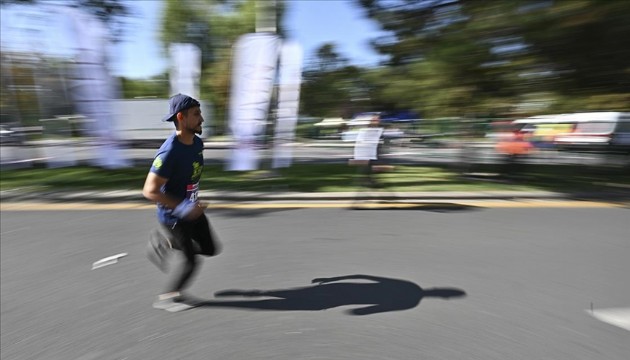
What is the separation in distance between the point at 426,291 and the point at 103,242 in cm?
387

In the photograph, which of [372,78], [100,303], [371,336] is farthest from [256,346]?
[372,78]

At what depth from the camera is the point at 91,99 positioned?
10.7 metres

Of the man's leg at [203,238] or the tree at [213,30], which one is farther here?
the tree at [213,30]

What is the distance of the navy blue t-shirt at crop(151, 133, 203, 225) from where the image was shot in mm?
3135

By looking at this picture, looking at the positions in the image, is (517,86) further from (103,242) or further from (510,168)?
(103,242)

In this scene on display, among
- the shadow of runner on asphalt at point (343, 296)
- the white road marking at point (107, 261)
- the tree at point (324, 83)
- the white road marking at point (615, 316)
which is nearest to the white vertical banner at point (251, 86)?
the white road marking at point (107, 261)

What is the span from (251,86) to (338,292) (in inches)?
273

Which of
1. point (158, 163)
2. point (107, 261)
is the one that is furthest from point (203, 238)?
point (107, 261)

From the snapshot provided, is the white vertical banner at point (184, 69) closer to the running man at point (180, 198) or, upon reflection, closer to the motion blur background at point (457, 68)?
the motion blur background at point (457, 68)

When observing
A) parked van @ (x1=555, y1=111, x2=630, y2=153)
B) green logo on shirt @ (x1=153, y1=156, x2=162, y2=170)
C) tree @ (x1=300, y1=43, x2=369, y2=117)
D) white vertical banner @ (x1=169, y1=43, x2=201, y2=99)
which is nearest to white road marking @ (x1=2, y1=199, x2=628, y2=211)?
white vertical banner @ (x1=169, y1=43, x2=201, y2=99)

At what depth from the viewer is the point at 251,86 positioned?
32.3ft

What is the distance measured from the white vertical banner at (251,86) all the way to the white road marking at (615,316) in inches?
307

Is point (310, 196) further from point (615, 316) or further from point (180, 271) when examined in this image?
point (615, 316)

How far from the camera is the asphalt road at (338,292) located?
2.91 metres
